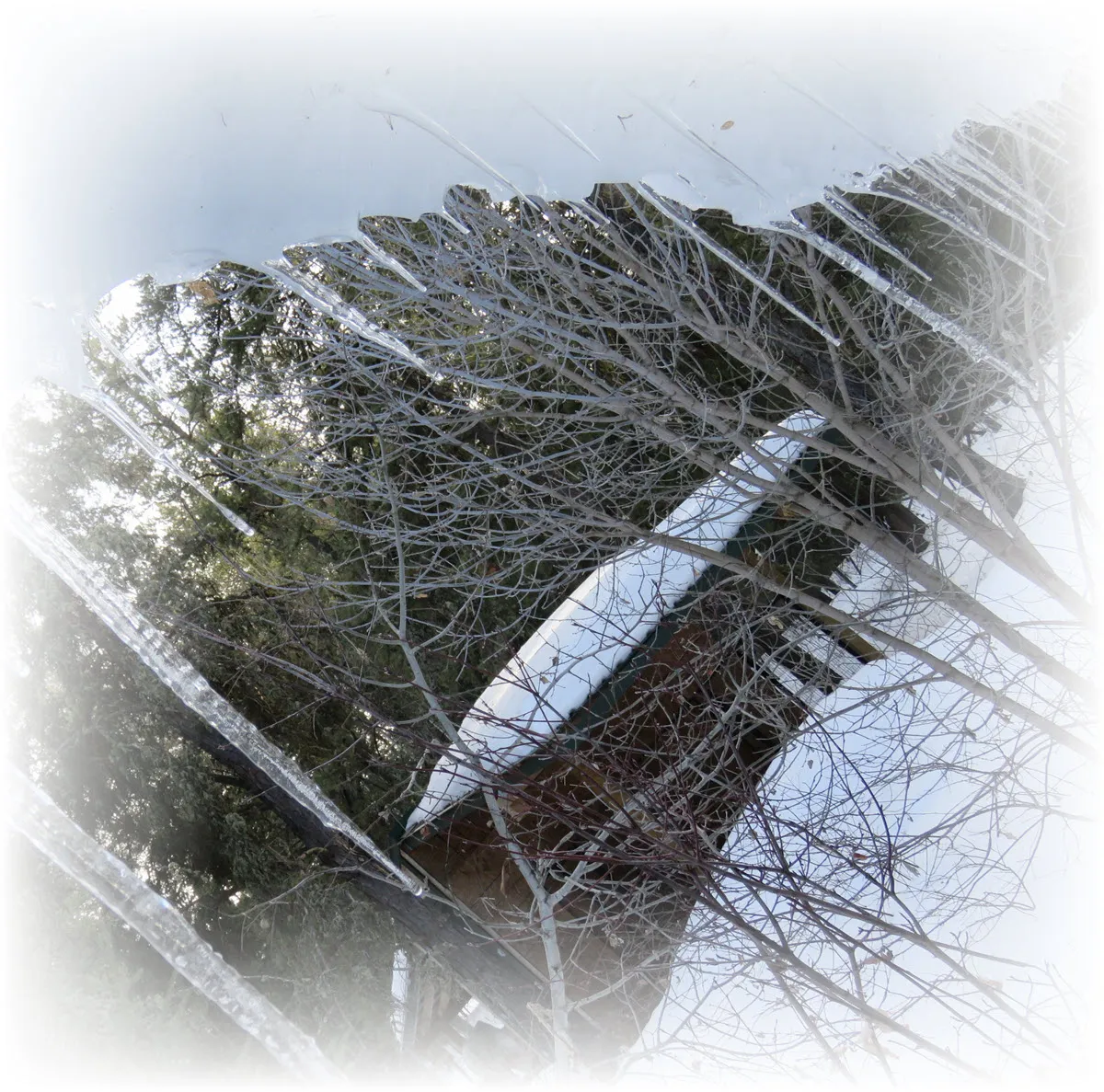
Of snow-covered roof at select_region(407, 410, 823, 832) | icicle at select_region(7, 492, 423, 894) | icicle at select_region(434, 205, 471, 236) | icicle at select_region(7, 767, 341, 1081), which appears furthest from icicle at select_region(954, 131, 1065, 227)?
icicle at select_region(7, 492, 423, 894)

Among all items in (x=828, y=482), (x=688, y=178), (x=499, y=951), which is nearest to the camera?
(x=688, y=178)

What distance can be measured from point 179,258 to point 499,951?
20.4ft

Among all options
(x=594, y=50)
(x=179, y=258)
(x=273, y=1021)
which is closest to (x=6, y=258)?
(x=179, y=258)

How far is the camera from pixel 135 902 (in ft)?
11.1

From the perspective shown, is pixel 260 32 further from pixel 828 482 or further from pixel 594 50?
pixel 828 482

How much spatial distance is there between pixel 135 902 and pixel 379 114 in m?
2.99

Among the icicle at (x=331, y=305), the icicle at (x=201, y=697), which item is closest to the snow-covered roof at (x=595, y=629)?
the icicle at (x=201, y=697)

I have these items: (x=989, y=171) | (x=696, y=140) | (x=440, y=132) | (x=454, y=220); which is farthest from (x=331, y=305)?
(x=989, y=171)

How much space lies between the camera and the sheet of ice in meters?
1.63

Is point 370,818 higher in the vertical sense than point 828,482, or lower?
lower

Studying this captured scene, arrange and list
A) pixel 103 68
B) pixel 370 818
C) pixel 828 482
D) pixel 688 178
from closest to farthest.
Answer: pixel 103 68 → pixel 688 178 → pixel 828 482 → pixel 370 818

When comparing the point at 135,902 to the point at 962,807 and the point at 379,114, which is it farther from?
the point at 962,807

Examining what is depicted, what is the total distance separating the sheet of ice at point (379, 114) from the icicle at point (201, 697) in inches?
104

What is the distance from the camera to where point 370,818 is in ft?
29.6
